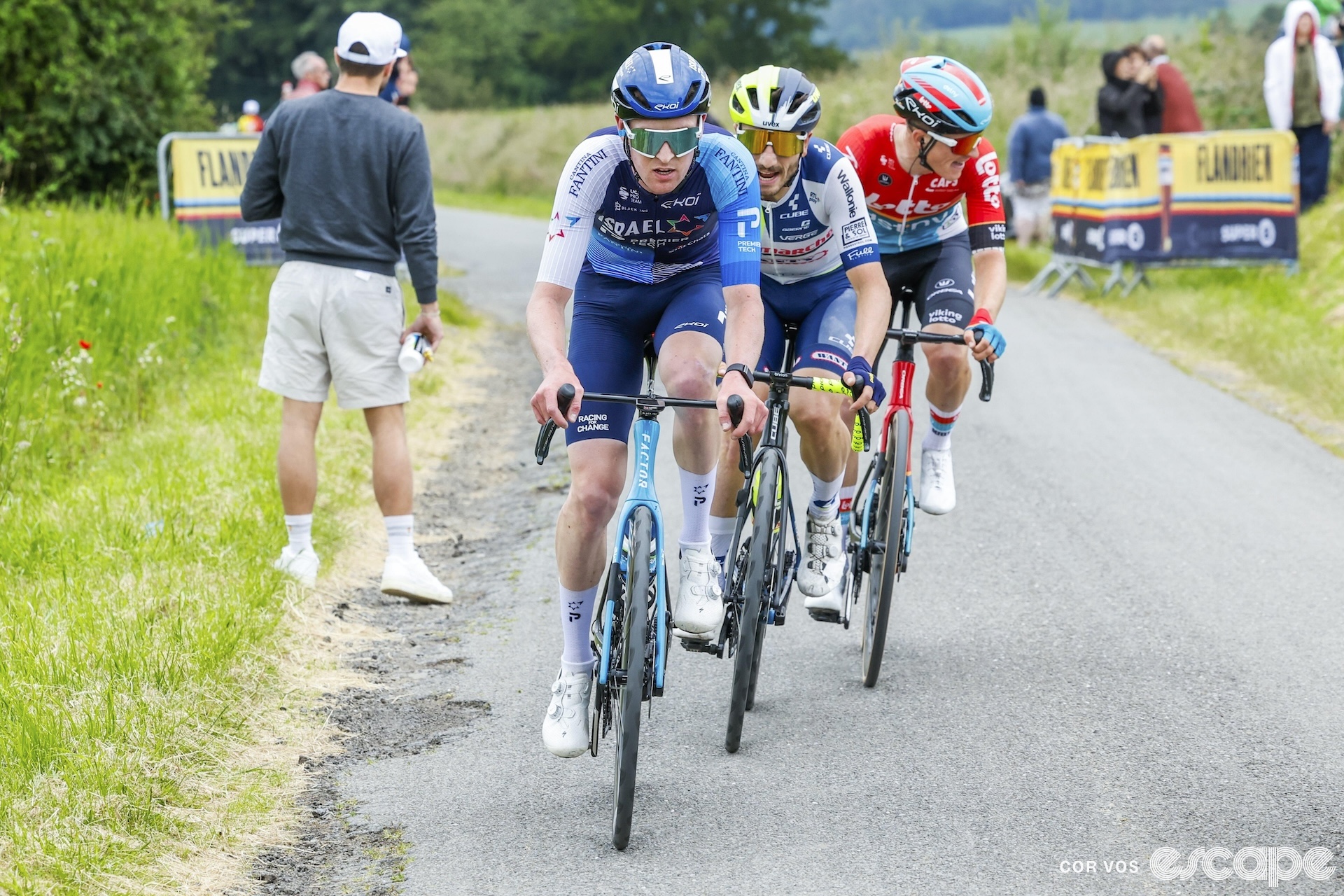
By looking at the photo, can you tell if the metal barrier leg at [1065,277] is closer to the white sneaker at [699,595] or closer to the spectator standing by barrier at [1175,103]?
the spectator standing by barrier at [1175,103]

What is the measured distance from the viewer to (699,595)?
4.88m

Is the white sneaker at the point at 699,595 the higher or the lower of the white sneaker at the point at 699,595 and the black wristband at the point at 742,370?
the lower

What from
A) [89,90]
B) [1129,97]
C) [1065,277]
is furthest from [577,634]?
[1129,97]

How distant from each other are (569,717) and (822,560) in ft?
5.38

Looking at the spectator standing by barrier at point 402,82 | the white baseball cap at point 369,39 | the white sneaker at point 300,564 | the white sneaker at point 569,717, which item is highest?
the spectator standing by barrier at point 402,82

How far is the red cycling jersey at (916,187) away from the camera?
19.9ft

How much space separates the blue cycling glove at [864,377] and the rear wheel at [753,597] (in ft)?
1.45

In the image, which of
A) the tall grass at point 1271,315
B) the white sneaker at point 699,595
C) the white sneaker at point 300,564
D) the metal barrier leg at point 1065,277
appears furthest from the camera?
the metal barrier leg at point 1065,277

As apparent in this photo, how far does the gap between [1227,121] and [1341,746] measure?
17.8 m

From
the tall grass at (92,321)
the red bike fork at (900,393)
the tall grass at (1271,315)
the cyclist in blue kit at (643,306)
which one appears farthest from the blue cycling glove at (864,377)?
the tall grass at (1271,315)

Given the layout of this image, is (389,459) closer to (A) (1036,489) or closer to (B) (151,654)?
(B) (151,654)

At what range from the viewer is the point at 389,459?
6.75 meters

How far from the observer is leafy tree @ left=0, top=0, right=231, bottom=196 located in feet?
46.5

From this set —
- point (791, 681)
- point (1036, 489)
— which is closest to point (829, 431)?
point (791, 681)
